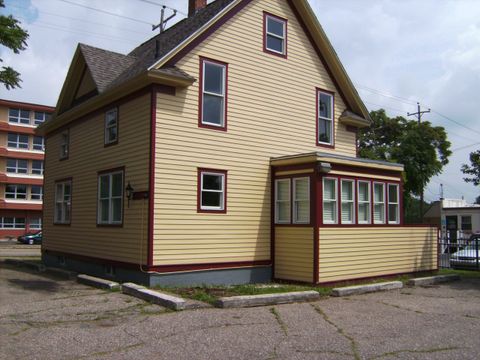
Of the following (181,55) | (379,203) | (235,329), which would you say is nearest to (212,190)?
(181,55)

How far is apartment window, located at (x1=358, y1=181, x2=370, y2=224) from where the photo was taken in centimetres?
1658

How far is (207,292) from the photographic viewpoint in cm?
1314

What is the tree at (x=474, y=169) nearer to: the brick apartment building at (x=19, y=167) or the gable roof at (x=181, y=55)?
the gable roof at (x=181, y=55)

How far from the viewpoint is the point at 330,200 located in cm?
1547

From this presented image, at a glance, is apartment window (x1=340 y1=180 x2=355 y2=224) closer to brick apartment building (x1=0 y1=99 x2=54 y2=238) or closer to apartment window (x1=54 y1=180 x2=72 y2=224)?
apartment window (x1=54 y1=180 x2=72 y2=224)

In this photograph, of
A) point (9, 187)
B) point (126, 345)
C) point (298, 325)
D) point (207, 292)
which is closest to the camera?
point (126, 345)

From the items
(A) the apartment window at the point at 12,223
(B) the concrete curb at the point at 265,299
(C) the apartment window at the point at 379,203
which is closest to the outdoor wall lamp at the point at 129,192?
(B) the concrete curb at the point at 265,299

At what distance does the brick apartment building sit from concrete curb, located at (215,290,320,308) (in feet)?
167

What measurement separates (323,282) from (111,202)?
701cm

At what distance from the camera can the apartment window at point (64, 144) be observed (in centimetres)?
2014

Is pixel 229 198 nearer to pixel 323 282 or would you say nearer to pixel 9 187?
pixel 323 282

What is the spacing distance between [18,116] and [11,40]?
46994 millimetres

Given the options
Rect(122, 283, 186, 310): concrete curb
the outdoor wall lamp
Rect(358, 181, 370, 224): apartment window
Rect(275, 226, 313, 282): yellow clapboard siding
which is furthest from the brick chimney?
Rect(122, 283, 186, 310): concrete curb

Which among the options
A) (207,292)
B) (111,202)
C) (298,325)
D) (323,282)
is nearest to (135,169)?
(111,202)
